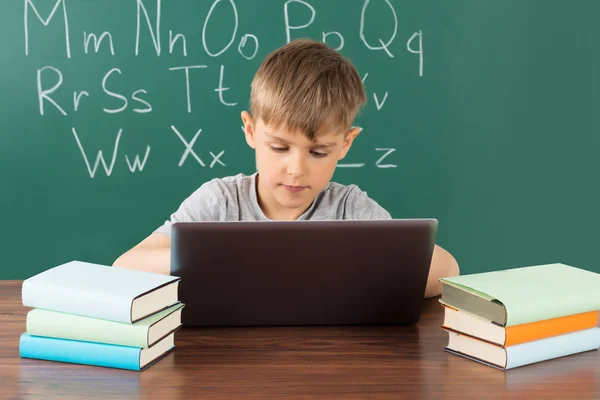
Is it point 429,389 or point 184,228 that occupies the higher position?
point 184,228

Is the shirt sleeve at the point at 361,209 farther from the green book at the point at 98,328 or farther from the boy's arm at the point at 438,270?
the green book at the point at 98,328

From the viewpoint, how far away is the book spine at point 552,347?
87cm

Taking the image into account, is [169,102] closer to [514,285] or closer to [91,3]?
[91,3]

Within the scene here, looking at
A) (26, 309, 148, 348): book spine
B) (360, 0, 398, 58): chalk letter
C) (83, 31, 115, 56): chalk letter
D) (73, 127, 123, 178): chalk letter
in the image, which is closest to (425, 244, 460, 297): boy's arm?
(26, 309, 148, 348): book spine

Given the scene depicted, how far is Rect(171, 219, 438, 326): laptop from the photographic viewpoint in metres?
0.91

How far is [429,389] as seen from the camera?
2.64 feet

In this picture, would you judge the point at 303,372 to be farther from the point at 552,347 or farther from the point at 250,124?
the point at 250,124

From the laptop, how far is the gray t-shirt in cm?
50

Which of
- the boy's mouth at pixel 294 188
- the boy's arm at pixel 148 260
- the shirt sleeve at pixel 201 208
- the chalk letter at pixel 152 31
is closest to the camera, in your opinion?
the boy's arm at pixel 148 260

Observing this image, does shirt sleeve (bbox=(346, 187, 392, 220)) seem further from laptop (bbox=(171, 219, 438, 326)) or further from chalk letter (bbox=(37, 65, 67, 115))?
chalk letter (bbox=(37, 65, 67, 115))

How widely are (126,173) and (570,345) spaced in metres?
1.97

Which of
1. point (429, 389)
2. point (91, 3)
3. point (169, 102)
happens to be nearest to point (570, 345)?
point (429, 389)

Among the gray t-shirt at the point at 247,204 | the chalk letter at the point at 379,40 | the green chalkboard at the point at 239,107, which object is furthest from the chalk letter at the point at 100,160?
the gray t-shirt at the point at 247,204

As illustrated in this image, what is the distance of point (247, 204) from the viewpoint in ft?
5.03
